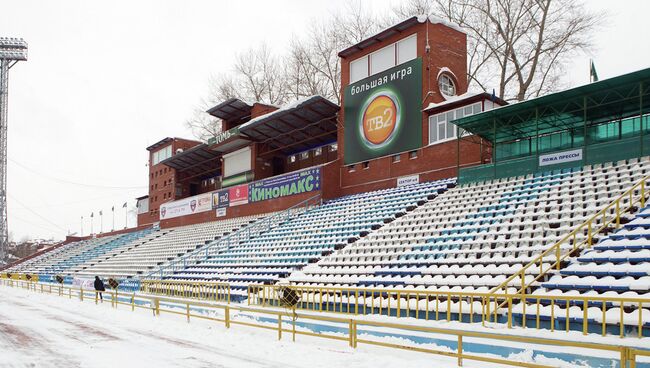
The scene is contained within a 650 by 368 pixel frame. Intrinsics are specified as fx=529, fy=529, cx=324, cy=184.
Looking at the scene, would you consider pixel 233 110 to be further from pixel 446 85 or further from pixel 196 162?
pixel 446 85

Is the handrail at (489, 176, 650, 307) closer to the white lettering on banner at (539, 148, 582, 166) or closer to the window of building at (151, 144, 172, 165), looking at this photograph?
the white lettering on banner at (539, 148, 582, 166)

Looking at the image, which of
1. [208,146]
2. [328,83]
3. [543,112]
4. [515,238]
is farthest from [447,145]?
[328,83]

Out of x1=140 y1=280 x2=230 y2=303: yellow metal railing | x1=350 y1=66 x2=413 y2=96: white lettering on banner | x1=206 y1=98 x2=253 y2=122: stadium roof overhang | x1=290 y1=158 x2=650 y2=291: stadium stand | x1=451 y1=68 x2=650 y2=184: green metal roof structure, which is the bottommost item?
x1=140 y1=280 x2=230 y2=303: yellow metal railing

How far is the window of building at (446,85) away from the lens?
26438mm

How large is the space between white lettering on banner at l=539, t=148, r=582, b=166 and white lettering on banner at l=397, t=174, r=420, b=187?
6.63 m

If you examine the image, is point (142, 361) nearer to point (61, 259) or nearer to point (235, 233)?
point (235, 233)

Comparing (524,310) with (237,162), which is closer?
(524,310)

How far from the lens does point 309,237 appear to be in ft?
80.0

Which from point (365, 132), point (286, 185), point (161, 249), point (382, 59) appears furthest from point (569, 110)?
point (161, 249)

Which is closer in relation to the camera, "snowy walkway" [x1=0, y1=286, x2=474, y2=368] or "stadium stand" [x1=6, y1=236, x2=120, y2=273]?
"snowy walkway" [x1=0, y1=286, x2=474, y2=368]

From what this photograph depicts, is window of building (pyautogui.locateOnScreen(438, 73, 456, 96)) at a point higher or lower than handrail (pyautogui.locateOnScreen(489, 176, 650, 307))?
higher

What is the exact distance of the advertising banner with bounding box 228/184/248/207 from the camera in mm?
36500

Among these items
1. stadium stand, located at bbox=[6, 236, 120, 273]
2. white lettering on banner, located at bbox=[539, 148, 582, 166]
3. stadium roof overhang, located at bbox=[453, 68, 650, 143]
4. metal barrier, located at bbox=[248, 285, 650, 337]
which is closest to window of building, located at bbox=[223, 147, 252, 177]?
stadium roof overhang, located at bbox=[453, 68, 650, 143]

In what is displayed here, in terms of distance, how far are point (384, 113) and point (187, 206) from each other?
22.3 m
